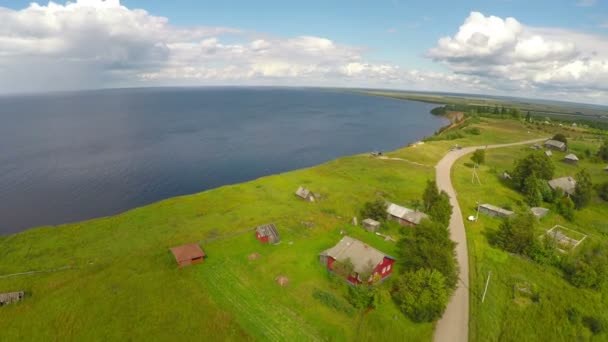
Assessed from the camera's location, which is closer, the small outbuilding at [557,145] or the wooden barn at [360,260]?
the wooden barn at [360,260]

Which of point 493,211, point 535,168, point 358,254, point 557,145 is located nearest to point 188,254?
point 358,254

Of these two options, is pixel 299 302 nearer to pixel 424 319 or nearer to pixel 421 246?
pixel 424 319

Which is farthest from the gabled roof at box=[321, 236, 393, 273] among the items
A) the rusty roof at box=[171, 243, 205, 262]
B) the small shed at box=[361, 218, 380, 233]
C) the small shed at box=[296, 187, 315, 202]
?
the small shed at box=[296, 187, 315, 202]

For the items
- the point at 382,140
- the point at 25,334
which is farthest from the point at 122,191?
the point at 382,140

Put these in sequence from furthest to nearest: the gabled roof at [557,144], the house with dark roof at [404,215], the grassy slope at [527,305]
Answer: the gabled roof at [557,144], the house with dark roof at [404,215], the grassy slope at [527,305]

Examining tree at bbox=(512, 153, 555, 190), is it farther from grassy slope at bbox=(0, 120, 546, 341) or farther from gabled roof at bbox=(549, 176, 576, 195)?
grassy slope at bbox=(0, 120, 546, 341)

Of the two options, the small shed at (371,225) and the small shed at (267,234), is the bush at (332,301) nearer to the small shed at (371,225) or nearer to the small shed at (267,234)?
the small shed at (267,234)

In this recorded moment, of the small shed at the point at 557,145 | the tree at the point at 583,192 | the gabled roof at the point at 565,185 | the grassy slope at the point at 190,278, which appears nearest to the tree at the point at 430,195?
the grassy slope at the point at 190,278
